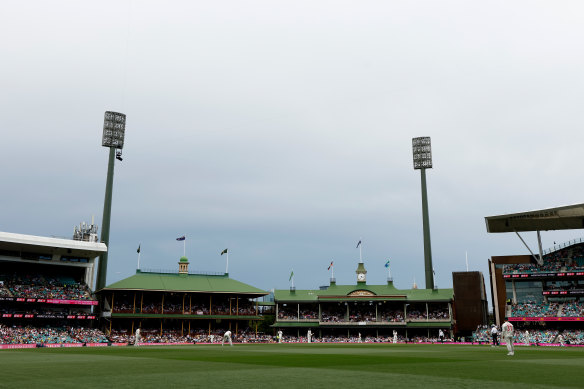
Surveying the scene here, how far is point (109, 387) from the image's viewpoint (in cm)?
1175

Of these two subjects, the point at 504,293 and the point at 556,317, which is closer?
the point at 556,317

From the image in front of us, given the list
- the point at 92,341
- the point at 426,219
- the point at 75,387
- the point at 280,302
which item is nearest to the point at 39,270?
the point at 92,341

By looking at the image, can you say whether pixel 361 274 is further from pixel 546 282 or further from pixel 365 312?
pixel 546 282

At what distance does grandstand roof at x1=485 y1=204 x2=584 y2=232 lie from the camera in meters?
71.3

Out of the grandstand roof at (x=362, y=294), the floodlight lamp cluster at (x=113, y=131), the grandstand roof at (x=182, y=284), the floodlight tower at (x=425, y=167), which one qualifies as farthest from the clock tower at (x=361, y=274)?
the floodlight lamp cluster at (x=113, y=131)

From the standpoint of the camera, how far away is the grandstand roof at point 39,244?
2640 inches

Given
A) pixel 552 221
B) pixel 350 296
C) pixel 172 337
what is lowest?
pixel 172 337

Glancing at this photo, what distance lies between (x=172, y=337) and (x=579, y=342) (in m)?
51.5

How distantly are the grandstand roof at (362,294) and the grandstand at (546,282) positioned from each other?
414 inches

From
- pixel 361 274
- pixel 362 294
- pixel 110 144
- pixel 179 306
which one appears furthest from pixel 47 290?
pixel 361 274

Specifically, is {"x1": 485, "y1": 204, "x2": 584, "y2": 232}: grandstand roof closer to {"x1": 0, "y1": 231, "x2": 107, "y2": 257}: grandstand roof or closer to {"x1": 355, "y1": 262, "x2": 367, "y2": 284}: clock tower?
{"x1": 355, "y1": 262, "x2": 367, "y2": 284}: clock tower

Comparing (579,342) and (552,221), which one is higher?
(552,221)

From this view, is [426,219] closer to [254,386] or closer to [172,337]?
[172,337]

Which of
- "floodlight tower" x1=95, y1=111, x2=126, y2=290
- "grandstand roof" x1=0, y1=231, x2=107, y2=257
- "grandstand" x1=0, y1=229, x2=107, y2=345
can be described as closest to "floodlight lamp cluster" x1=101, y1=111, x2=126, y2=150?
"floodlight tower" x1=95, y1=111, x2=126, y2=290
